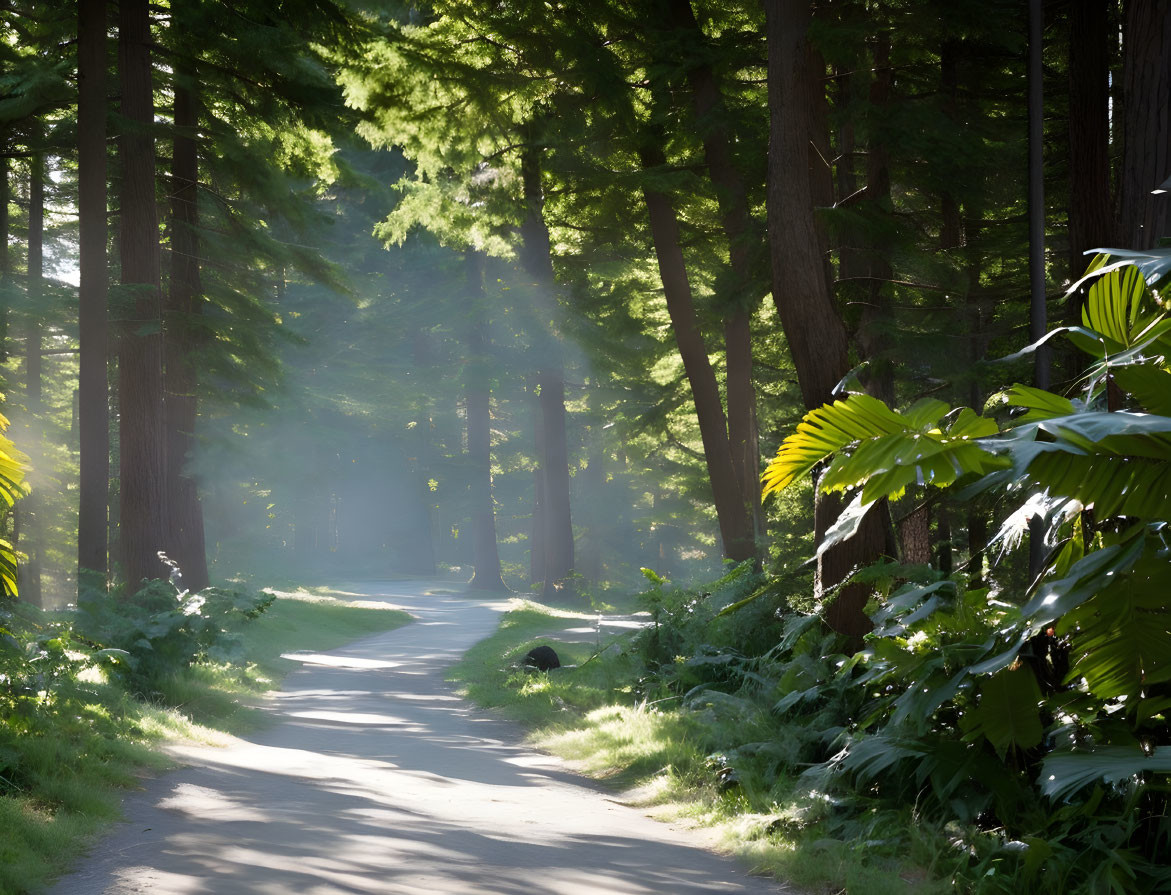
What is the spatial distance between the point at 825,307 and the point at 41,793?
271 inches

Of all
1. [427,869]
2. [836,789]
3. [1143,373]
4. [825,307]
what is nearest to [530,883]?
[427,869]

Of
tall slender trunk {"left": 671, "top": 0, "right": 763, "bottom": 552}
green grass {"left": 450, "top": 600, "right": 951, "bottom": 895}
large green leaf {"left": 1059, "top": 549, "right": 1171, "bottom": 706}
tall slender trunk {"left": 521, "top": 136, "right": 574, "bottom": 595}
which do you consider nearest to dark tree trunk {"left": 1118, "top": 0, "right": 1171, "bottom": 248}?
large green leaf {"left": 1059, "top": 549, "right": 1171, "bottom": 706}

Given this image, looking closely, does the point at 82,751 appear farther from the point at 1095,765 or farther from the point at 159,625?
the point at 1095,765

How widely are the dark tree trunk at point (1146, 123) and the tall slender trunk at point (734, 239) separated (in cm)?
597

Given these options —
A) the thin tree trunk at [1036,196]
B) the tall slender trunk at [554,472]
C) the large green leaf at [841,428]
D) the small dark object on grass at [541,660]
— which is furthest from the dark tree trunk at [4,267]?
the large green leaf at [841,428]

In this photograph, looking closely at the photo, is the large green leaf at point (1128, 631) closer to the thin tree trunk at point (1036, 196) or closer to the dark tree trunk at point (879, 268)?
the thin tree trunk at point (1036, 196)

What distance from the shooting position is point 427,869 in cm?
512

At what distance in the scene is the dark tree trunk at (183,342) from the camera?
19.7m

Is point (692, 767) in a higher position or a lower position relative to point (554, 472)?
lower

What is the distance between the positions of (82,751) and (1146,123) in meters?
8.46

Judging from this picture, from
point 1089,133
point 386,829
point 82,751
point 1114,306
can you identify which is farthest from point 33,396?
point 1114,306

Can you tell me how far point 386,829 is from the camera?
6.03 metres

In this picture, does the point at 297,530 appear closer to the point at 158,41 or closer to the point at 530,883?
the point at 158,41

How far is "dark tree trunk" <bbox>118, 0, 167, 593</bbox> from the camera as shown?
14.7m
